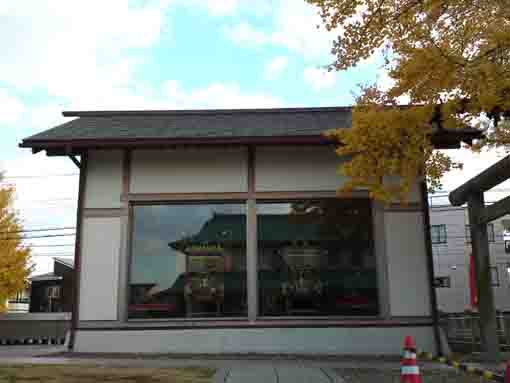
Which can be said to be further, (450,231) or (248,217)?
(450,231)

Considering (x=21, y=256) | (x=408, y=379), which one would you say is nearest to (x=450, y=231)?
(x=21, y=256)

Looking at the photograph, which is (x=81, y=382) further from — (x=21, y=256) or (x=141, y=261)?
(x=21, y=256)

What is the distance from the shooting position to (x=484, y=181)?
995 cm

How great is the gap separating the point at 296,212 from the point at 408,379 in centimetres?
668

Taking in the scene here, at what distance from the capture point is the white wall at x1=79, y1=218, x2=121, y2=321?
10.9m

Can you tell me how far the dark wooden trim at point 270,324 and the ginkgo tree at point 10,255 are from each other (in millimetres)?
16843

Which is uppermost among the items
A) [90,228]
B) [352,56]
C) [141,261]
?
[352,56]

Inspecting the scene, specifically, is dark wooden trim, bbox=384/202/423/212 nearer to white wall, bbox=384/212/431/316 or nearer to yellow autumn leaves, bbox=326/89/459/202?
white wall, bbox=384/212/431/316

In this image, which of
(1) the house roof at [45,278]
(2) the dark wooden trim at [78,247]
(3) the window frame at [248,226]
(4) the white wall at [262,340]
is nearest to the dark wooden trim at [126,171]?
(3) the window frame at [248,226]

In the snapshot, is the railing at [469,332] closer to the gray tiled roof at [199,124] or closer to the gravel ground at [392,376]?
the gravel ground at [392,376]

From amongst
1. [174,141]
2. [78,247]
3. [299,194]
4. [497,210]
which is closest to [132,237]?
[78,247]

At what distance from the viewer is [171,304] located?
36.7 feet

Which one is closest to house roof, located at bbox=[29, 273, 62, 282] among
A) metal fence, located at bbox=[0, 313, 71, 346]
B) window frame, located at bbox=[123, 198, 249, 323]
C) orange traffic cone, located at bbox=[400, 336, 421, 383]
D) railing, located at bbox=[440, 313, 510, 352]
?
metal fence, located at bbox=[0, 313, 71, 346]

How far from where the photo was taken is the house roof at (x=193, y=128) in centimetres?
1116
